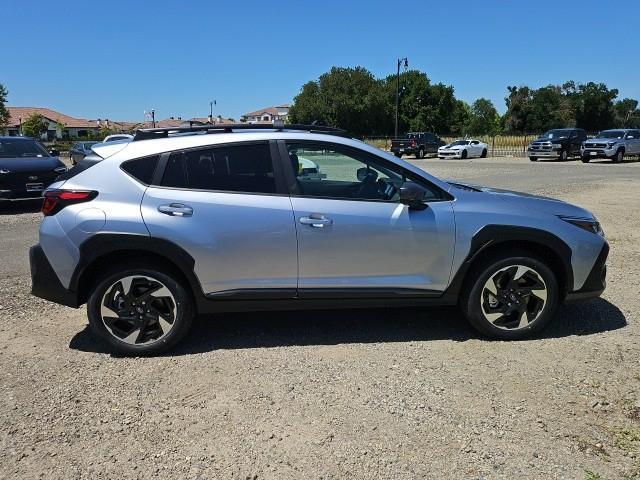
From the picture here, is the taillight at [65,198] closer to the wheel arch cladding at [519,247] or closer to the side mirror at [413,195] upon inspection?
the side mirror at [413,195]

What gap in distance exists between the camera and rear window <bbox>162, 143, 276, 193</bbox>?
13.1ft

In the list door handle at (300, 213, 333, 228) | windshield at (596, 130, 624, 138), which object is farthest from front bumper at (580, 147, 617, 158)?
door handle at (300, 213, 333, 228)

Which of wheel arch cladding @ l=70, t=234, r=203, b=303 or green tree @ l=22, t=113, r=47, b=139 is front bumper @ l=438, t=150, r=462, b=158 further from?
green tree @ l=22, t=113, r=47, b=139

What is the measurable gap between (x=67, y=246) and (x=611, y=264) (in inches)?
246

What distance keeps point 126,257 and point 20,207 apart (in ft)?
33.9

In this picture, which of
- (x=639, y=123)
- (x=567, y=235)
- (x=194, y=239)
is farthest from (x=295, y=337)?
(x=639, y=123)

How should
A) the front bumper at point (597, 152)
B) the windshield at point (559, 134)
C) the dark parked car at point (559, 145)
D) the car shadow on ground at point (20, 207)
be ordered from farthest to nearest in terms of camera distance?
the windshield at point (559, 134)
the dark parked car at point (559, 145)
the front bumper at point (597, 152)
the car shadow on ground at point (20, 207)

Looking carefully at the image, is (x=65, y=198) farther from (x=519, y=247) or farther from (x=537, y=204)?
(x=537, y=204)

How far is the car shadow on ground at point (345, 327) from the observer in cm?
432

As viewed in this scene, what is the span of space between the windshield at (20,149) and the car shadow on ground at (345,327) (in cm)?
911

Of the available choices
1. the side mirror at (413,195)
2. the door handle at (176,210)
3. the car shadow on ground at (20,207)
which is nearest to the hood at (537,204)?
the side mirror at (413,195)

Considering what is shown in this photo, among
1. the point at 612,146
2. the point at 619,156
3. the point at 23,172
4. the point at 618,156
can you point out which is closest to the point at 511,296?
the point at 23,172

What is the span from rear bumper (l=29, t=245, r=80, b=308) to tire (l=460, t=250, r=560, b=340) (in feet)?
10.00

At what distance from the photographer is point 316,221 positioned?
12.9 feet
